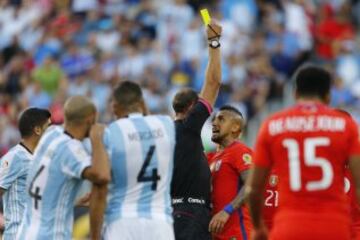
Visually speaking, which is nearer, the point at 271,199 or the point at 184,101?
the point at 184,101

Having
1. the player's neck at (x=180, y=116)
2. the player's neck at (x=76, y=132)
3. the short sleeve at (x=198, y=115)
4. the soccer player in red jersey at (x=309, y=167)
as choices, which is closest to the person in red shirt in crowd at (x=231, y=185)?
the player's neck at (x=180, y=116)

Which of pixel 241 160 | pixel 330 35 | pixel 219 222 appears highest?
pixel 330 35

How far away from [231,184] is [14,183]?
208 centimetres

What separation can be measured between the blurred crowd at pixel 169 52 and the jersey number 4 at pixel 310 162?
1273 cm

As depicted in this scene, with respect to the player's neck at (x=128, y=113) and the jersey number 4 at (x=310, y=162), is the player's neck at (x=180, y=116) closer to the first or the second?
the player's neck at (x=128, y=113)

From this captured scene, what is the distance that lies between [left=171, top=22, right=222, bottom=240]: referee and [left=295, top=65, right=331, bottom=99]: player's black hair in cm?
177

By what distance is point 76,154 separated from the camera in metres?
10.5

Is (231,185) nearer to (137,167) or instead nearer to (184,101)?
(184,101)

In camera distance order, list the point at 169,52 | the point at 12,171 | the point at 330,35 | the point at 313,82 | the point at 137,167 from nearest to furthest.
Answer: the point at 313,82 → the point at 137,167 → the point at 12,171 → the point at 169,52 → the point at 330,35

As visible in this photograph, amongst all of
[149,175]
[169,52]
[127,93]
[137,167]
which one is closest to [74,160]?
[137,167]

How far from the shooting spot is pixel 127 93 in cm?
1085

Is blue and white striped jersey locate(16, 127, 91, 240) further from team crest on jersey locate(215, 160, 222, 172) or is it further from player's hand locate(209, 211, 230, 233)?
team crest on jersey locate(215, 160, 222, 172)

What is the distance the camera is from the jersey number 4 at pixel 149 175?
35.2ft

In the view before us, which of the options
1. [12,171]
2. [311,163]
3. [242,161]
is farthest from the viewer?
[242,161]
